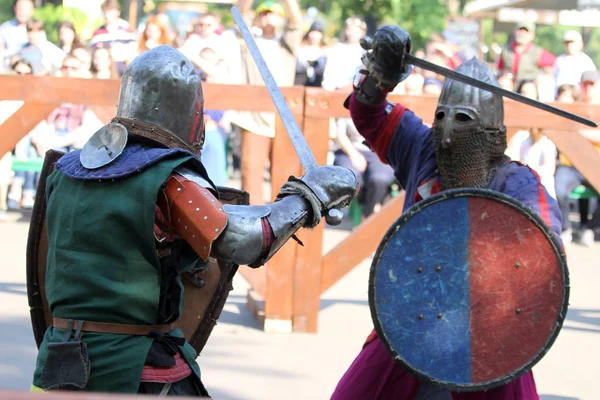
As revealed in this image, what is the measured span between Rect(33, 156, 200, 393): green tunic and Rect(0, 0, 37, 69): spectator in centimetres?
783

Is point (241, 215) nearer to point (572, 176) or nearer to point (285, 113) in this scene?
point (285, 113)

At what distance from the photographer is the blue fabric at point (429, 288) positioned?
116 inches

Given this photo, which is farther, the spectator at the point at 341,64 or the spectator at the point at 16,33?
the spectator at the point at 16,33

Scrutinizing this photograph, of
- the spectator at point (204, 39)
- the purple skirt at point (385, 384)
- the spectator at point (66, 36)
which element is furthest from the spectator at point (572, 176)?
the purple skirt at point (385, 384)

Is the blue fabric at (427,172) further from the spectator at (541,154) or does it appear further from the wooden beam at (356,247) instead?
the spectator at (541,154)

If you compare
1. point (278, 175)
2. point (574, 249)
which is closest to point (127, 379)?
point (278, 175)

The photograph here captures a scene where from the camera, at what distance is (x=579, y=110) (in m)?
5.45

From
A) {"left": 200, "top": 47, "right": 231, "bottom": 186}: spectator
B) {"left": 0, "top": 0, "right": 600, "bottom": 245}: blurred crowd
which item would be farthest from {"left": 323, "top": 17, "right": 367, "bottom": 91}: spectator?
{"left": 200, "top": 47, "right": 231, "bottom": 186}: spectator

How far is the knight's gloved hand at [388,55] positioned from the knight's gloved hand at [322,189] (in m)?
0.86

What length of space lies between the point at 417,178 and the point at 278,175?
2185 millimetres

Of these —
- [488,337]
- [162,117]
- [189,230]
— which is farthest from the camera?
[488,337]

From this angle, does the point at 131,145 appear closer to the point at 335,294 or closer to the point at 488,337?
the point at 488,337

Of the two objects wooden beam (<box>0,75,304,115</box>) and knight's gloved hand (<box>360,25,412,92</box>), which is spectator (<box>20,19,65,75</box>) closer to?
wooden beam (<box>0,75,304,115</box>)

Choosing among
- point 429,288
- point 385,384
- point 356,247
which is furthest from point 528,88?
point 429,288
